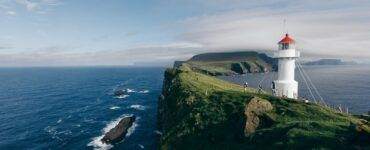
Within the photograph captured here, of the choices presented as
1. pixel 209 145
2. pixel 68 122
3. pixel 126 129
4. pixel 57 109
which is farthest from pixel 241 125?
pixel 57 109

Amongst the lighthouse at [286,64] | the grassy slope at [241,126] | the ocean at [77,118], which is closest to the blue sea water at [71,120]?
the ocean at [77,118]

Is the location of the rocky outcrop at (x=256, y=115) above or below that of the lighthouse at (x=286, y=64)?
below

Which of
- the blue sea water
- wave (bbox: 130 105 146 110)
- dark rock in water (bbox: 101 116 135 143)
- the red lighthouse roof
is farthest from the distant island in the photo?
wave (bbox: 130 105 146 110)

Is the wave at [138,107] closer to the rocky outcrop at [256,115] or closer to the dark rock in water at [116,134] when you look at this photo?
the dark rock in water at [116,134]

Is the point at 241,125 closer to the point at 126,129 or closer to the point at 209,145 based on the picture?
the point at 209,145

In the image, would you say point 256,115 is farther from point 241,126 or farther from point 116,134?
point 116,134
